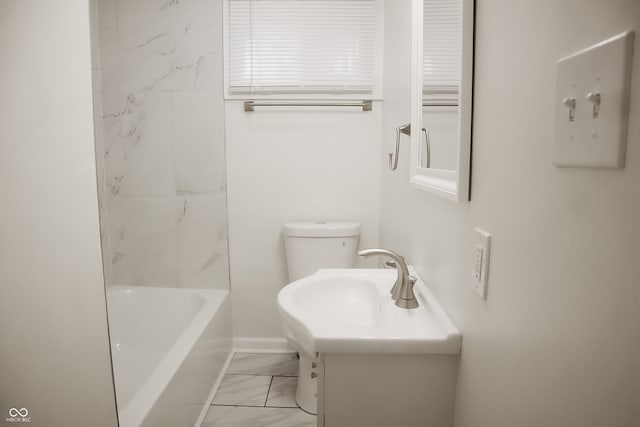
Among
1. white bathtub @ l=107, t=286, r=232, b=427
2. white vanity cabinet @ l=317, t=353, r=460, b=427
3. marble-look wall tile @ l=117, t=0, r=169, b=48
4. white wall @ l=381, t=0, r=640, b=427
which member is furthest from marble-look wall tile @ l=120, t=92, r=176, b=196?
white wall @ l=381, t=0, r=640, b=427

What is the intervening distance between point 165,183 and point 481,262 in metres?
1.91

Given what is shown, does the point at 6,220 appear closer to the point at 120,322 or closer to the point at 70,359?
the point at 70,359

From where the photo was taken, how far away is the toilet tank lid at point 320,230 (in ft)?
6.63

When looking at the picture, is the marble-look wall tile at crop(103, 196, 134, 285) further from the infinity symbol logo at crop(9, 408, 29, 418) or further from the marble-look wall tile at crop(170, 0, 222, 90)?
the infinity symbol logo at crop(9, 408, 29, 418)

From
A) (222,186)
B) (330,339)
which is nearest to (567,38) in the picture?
(330,339)

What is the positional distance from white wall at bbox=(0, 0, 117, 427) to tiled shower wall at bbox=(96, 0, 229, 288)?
1058mm

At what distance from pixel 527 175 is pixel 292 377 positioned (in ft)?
6.07

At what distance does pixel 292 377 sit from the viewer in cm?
204

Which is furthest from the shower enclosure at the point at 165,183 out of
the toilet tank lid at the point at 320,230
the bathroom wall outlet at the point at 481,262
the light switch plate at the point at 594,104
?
the light switch plate at the point at 594,104

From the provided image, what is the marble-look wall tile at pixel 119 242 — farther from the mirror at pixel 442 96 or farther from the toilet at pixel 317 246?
the mirror at pixel 442 96

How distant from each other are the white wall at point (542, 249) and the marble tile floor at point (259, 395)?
3.59 feet

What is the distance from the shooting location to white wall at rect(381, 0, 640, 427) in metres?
0.36

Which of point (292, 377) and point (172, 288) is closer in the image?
point (292, 377)

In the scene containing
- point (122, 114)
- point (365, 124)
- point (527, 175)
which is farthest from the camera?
point (365, 124)
